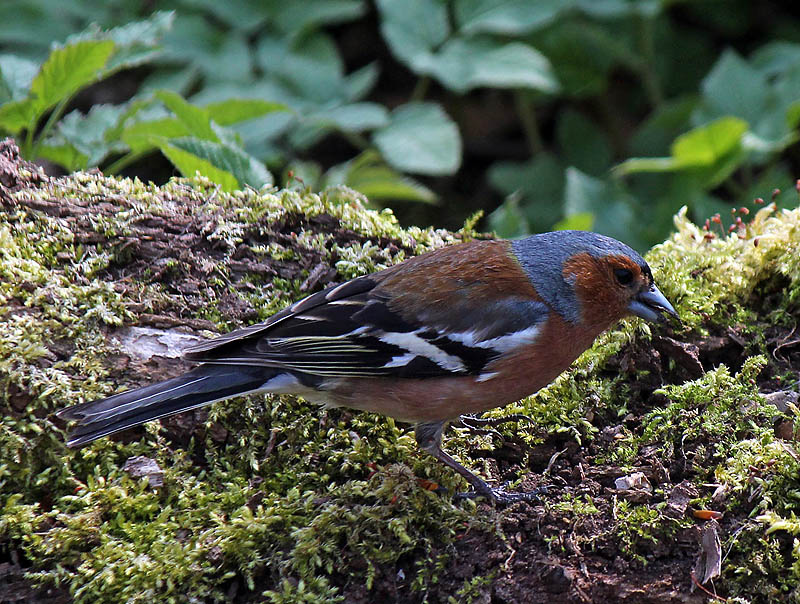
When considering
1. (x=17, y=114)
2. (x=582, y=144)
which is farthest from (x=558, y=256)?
(x=582, y=144)

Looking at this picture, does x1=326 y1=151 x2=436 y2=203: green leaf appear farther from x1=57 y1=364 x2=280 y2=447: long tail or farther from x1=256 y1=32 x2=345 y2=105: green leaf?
x1=57 y1=364 x2=280 y2=447: long tail

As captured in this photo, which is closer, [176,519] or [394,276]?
[176,519]

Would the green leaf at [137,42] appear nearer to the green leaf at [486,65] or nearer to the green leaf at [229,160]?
the green leaf at [229,160]

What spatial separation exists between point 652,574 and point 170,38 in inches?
191

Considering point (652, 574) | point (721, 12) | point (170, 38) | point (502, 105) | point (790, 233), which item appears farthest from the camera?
point (502, 105)

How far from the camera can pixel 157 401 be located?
3.04 m

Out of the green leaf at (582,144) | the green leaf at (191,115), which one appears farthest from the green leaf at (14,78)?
the green leaf at (582,144)

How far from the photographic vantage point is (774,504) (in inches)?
115

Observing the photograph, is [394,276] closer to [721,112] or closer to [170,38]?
[721,112]

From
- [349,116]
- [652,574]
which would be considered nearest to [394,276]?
[652,574]

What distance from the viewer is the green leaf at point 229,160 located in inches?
169

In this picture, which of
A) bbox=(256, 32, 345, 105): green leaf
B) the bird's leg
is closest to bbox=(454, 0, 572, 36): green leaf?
bbox=(256, 32, 345, 105): green leaf

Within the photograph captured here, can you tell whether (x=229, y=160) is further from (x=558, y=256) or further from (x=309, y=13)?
(x=309, y=13)

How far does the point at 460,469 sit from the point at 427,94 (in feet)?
19.0
